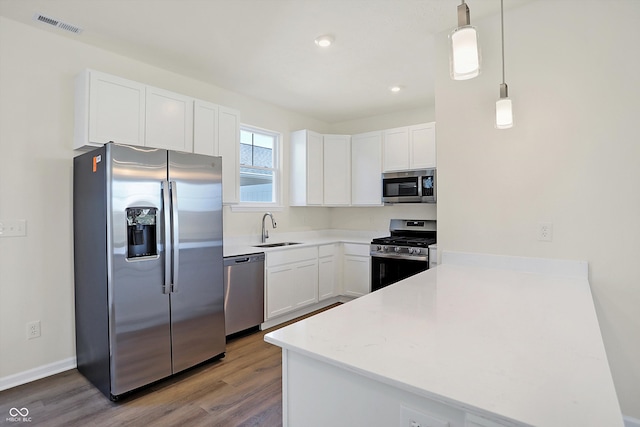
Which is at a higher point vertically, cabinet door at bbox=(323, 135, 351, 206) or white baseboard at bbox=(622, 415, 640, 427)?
cabinet door at bbox=(323, 135, 351, 206)

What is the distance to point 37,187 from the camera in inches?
102

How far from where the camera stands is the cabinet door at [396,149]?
14.1ft

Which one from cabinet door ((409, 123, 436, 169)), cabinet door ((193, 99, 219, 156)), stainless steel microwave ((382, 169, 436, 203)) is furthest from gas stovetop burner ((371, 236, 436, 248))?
cabinet door ((193, 99, 219, 156))

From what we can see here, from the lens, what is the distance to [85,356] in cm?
257

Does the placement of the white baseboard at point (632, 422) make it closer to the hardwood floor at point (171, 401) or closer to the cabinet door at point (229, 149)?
the hardwood floor at point (171, 401)

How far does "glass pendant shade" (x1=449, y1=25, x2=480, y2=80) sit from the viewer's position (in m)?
1.20

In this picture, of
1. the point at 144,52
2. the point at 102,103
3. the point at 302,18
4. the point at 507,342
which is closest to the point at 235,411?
the point at 507,342

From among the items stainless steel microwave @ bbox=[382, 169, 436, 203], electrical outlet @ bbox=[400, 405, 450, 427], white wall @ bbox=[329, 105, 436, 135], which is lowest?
electrical outlet @ bbox=[400, 405, 450, 427]

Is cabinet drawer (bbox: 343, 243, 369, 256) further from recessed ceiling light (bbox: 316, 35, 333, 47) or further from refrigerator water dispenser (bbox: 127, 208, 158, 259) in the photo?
refrigerator water dispenser (bbox: 127, 208, 158, 259)

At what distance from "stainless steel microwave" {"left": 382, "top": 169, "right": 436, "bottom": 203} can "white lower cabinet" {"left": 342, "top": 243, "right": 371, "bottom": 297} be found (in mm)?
759

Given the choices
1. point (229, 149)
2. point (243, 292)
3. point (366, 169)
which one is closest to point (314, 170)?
point (366, 169)

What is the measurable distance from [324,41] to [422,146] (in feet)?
6.59

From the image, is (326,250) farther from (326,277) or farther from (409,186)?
→ (409,186)

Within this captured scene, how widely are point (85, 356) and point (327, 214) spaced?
359 centimetres
